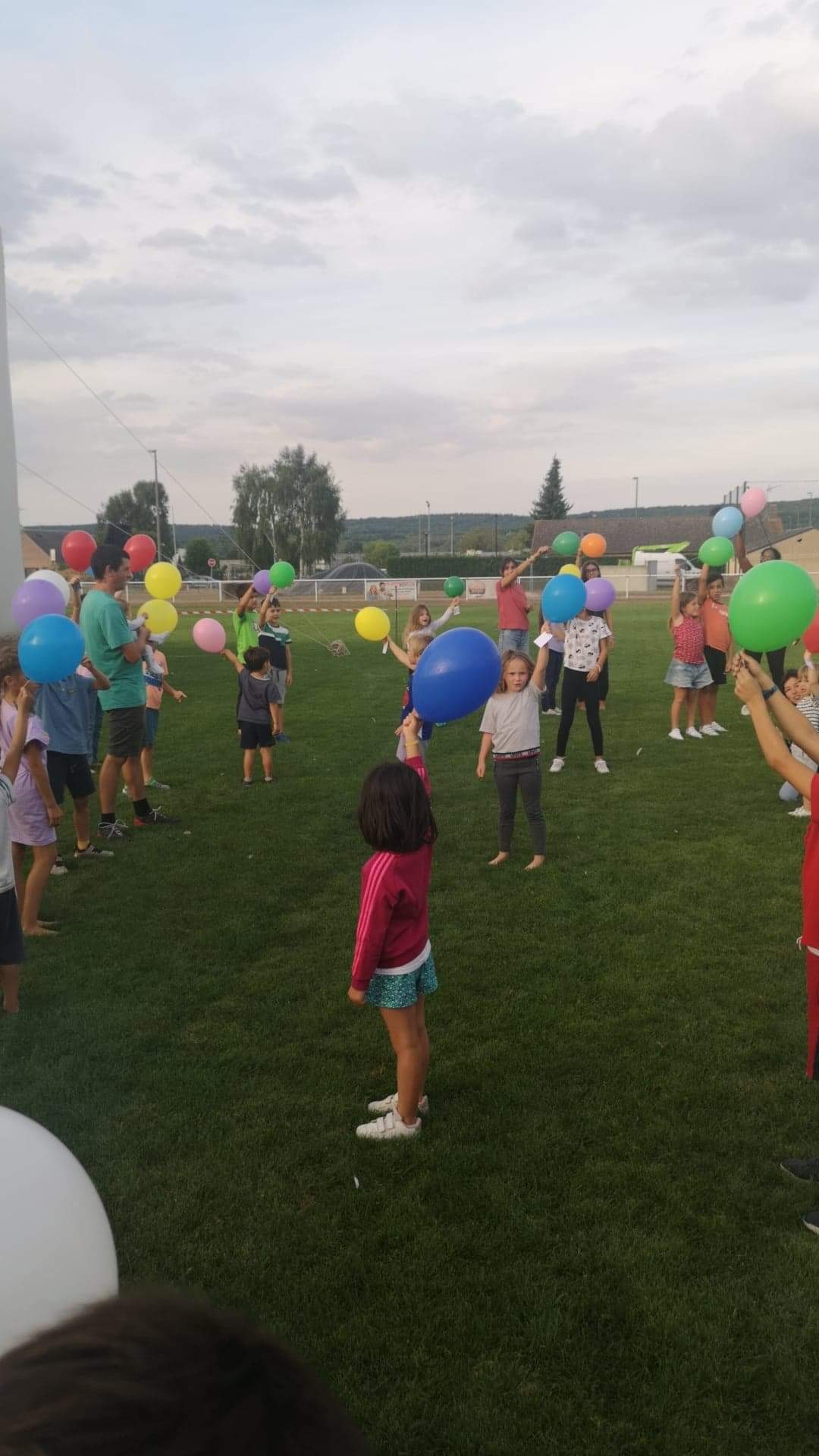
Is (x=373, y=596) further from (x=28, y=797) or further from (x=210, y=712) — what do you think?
(x=28, y=797)

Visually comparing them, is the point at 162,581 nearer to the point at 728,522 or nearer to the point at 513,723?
the point at 513,723

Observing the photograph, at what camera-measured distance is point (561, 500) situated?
84125 mm

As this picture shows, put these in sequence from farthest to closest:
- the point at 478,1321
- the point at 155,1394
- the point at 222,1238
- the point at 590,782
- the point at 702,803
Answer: the point at 590,782 → the point at 702,803 → the point at 222,1238 → the point at 478,1321 → the point at 155,1394

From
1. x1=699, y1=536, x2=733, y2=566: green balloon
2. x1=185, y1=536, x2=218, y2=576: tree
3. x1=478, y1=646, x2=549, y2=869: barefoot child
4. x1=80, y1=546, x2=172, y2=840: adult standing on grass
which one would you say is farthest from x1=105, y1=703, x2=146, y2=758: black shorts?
x1=185, y1=536, x2=218, y2=576: tree

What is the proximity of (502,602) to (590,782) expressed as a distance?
2.96 m

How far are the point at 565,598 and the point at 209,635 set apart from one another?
4.89 metres

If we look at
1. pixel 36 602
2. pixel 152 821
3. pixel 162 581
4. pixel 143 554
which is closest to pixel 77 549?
pixel 143 554

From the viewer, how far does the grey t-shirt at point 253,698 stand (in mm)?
9008

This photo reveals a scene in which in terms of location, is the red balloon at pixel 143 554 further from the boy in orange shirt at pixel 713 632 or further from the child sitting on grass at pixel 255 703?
the boy in orange shirt at pixel 713 632

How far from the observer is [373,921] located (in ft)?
11.1

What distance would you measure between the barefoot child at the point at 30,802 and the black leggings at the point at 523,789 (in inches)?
123

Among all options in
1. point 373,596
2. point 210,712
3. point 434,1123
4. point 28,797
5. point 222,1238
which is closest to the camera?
point 222,1238

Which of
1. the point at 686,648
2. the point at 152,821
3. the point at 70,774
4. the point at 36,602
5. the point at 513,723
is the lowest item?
the point at 152,821

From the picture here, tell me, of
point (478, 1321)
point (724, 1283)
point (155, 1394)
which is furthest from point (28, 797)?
point (155, 1394)
